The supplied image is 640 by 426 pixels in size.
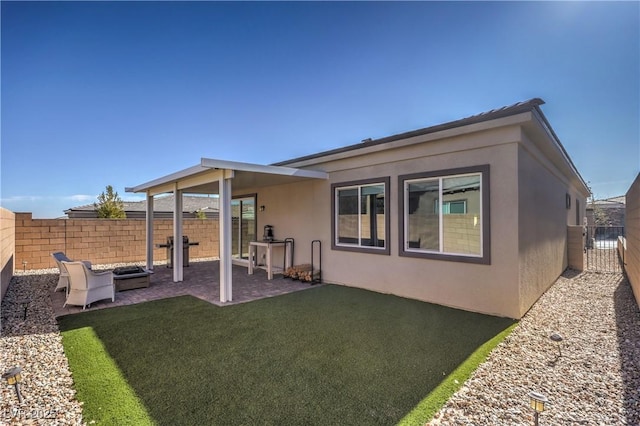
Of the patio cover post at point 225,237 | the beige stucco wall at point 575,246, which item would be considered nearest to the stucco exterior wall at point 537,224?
the beige stucco wall at point 575,246

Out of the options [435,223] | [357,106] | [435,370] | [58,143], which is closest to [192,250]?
[58,143]

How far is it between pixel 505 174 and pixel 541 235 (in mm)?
2621

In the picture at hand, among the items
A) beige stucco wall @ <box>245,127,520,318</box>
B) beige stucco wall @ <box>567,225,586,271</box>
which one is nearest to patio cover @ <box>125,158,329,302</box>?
beige stucco wall @ <box>245,127,520,318</box>

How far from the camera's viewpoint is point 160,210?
24.0 m

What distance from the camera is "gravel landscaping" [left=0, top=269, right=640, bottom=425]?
8.36ft

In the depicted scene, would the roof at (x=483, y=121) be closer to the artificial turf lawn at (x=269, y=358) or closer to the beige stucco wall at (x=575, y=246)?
the beige stucco wall at (x=575, y=246)

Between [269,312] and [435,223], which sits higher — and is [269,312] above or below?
below

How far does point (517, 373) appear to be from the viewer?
3.29 meters

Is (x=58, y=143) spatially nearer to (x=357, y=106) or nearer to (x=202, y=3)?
(x=202, y=3)

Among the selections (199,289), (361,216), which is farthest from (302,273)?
(199,289)

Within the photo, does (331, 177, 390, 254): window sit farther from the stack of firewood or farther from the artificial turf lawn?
the artificial turf lawn

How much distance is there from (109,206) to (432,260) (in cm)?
1899

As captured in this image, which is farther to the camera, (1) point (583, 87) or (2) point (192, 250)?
(2) point (192, 250)

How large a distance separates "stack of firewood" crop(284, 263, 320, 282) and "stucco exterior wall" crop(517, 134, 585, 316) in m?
4.76
